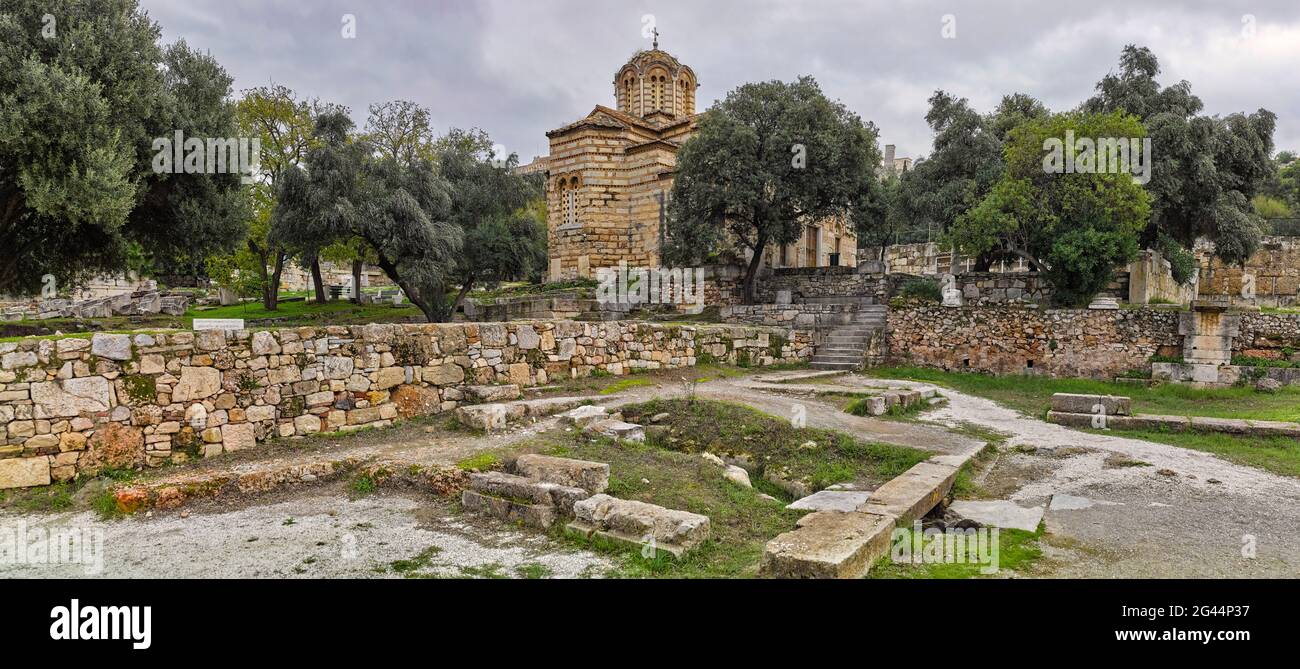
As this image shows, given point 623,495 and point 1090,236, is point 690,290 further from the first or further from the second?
point 623,495

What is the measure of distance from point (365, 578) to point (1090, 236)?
1791 cm

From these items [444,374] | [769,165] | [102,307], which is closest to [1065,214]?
[769,165]

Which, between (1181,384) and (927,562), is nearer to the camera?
(927,562)

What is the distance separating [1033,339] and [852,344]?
174 inches

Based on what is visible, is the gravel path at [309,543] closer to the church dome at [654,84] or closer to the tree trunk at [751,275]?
the tree trunk at [751,275]

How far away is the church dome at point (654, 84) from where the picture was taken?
3123 centimetres

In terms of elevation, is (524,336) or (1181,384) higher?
(524,336)

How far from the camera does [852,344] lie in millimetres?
18516

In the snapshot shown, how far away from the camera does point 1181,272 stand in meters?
Answer: 21.1

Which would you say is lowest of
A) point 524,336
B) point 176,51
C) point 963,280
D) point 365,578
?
point 365,578

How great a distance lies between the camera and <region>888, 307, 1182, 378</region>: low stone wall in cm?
1611

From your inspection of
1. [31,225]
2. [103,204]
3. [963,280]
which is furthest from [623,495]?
[963,280]

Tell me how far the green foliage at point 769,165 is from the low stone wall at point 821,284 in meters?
2.66

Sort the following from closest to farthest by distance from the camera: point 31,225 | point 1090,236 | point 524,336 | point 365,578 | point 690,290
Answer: point 365,578, point 524,336, point 31,225, point 1090,236, point 690,290
